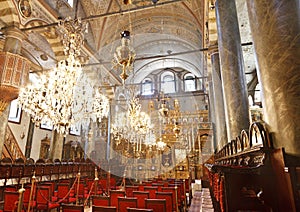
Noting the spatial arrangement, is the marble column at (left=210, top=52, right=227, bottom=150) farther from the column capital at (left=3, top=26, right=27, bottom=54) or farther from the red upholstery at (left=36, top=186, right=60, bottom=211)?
the column capital at (left=3, top=26, right=27, bottom=54)

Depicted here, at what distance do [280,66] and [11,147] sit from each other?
12.7 metres

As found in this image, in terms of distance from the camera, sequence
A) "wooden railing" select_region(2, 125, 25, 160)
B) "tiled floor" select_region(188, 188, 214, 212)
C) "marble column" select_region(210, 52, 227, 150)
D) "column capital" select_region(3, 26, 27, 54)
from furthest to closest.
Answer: "wooden railing" select_region(2, 125, 25, 160)
"column capital" select_region(3, 26, 27, 54)
"marble column" select_region(210, 52, 227, 150)
"tiled floor" select_region(188, 188, 214, 212)

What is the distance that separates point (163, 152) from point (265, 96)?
1303 cm

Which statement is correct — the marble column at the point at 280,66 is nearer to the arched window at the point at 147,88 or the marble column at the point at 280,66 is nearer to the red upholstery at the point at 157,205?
the red upholstery at the point at 157,205

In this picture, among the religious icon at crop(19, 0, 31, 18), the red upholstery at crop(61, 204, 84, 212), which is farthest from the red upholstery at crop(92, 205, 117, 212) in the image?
the religious icon at crop(19, 0, 31, 18)

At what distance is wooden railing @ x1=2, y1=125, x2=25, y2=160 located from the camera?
10.5 metres

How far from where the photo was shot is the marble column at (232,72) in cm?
361

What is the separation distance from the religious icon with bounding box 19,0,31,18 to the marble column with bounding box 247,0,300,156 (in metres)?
7.85

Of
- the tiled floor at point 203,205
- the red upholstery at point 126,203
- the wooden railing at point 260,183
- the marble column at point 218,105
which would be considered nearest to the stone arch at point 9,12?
the marble column at point 218,105

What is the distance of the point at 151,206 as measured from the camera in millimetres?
2822

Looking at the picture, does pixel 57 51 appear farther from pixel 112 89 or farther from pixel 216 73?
pixel 216 73

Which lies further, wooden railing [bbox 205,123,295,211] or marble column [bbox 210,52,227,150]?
marble column [bbox 210,52,227,150]


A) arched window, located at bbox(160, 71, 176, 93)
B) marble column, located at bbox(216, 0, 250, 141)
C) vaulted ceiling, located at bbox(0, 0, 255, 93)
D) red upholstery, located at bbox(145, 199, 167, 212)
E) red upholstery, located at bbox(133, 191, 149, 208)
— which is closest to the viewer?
red upholstery, located at bbox(145, 199, 167, 212)

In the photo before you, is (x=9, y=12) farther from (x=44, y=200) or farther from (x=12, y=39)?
(x=44, y=200)
